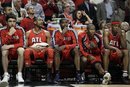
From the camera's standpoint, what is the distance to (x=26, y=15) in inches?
492

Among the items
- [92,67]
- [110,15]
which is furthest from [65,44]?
[110,15]

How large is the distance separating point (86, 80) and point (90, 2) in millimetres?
3466

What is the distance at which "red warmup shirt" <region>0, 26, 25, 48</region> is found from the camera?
11.0 metres

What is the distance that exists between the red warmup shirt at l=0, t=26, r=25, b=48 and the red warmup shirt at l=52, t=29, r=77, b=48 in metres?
0.81

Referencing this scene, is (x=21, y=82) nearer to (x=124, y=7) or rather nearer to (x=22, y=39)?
(x=22, y=39)

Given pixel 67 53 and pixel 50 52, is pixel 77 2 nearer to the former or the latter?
pixel 67 53

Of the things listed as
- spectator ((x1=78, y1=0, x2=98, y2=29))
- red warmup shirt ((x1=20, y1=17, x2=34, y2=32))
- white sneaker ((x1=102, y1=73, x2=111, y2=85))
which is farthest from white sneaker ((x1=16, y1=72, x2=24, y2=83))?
spectator ((x1=78, y1=0, x2=98, y2=29))

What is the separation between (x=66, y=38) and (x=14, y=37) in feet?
4.33

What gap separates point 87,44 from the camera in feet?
37.3

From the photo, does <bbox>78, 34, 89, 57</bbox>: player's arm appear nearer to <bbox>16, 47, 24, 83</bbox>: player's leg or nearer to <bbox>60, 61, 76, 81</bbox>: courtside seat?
<bbox>60, 61, 76, 81</bbox>: courtside seat

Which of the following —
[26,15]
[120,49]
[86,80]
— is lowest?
[86,80]

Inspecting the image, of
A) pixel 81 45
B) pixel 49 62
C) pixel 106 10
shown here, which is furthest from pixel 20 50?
pixel 106 10

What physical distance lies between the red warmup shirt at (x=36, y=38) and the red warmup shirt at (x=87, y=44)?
0.93m

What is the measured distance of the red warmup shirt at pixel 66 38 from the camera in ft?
37.0
